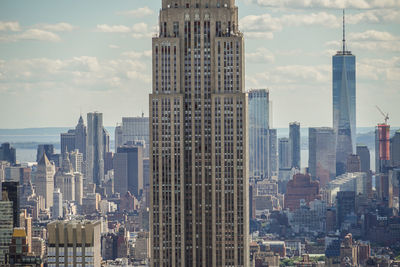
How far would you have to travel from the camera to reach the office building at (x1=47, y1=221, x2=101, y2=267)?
48.0m

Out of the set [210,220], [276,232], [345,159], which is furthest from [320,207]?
[210,220]

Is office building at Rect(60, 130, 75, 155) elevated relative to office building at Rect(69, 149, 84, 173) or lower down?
elevated

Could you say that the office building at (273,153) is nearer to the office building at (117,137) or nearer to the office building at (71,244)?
the office building at (117,137)

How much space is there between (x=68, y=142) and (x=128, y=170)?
22.4ft

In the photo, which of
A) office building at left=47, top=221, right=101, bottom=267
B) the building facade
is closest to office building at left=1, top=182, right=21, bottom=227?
office building at left=47, top=221, right=101, bottom=267

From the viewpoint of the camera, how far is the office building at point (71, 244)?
157 feet

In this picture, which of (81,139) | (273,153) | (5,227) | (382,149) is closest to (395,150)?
(382,149)

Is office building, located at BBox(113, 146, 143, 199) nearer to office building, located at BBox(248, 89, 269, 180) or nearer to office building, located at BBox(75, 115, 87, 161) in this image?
office building, located at BBox(75, 115, 87, 161)

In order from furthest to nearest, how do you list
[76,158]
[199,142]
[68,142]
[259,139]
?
1. [76,158]
2. [259,139]
3. [68,142]
4. [199,142]

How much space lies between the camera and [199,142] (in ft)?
162

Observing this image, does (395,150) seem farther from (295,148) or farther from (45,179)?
(45,179)

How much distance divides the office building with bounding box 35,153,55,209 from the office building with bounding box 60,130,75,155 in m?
2.08

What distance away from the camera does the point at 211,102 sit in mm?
49219

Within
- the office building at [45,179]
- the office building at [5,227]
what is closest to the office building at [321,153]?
the office building at [45,179]
